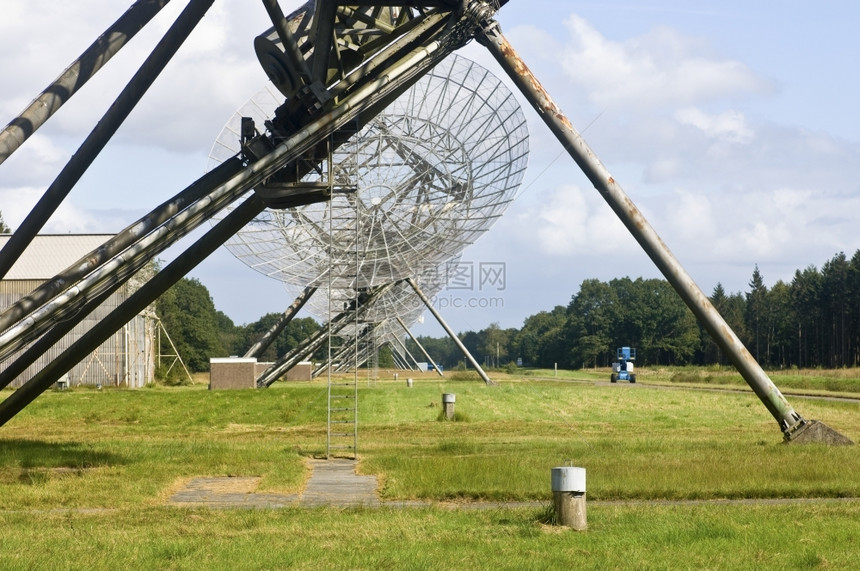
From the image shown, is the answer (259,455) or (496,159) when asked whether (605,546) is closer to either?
(259,455)

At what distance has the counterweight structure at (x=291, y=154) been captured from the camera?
14.8 meters

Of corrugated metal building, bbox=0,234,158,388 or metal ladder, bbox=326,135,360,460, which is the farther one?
corrugated metal building, bbox=0,234,158,388

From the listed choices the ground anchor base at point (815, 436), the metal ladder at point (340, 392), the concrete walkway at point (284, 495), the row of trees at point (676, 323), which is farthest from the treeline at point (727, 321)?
the concrete walkway at point (284, 495)

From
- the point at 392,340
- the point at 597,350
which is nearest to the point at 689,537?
the point at 392,340

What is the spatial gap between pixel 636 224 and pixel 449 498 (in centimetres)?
778

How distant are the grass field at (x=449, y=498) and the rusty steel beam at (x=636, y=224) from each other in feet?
3.82

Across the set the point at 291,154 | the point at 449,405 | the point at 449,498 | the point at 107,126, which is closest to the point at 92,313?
the point at 449,405

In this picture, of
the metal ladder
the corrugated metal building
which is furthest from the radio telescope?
the corrugated metal building

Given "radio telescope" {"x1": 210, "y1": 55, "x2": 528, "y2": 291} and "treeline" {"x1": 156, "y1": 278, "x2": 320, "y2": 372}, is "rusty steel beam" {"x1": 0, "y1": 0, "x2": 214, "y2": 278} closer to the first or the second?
"radio telescope" {"x1": 210, "y1": 55, "x2": 528, "y2": 291}

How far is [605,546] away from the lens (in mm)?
10125

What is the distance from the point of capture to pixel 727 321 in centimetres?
15575

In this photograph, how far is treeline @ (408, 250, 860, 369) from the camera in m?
117

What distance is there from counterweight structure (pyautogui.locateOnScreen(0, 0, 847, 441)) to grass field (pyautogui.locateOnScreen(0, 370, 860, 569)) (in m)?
2.33

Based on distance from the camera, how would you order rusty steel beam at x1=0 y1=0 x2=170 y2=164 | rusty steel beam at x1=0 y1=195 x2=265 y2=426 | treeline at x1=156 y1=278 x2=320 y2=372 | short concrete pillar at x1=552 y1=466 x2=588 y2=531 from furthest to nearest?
treeline at x1=156 y1=278 x2=320 y2=372 → rusty steel beam at x1=0 y1=195 x2=265 y2=426 → rusty steel beam at x1=0 y1=0 x2=170 y2=164 → short concrete pillar at x1=552 y1=466 x2=588 y2=531
